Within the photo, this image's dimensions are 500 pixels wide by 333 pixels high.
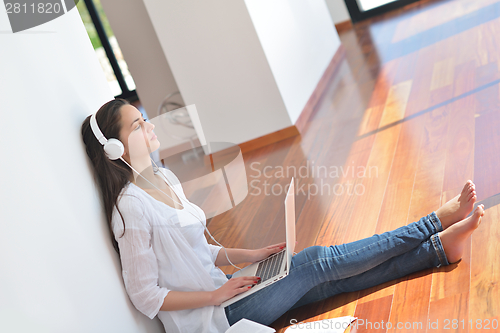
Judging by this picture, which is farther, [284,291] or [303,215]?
[303,215]

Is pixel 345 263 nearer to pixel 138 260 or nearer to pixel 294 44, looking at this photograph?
pixel 138 260

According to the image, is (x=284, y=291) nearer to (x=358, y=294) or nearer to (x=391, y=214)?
(x=358, y=294)

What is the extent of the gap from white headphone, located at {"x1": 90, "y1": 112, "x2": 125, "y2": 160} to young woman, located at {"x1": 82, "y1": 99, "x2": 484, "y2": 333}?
1.0 inches

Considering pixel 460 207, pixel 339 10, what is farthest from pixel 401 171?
pixel 339 10

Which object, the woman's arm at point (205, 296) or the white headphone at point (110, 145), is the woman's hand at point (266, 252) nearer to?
the woman's arm at point (205, 296)

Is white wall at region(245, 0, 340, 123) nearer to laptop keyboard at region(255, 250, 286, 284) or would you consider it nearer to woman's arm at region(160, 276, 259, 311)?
laptop keyboard at region(255, 250, 286, 284)

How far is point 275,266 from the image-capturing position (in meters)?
1.49

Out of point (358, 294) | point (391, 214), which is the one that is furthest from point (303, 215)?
point (358, 294)

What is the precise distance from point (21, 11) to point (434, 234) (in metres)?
1.31

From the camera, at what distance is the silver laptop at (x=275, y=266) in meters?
1.41

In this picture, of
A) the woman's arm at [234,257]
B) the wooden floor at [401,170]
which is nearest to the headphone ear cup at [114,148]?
the woman's arm at [234,257]

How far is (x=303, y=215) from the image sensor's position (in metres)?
2.31

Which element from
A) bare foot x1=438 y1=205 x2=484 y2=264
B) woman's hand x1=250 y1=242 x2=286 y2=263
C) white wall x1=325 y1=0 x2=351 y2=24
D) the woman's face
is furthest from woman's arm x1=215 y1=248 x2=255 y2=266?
white wall x1=325 y1=0 x2=351 y2=24

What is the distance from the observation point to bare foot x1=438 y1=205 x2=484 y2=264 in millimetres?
1428
